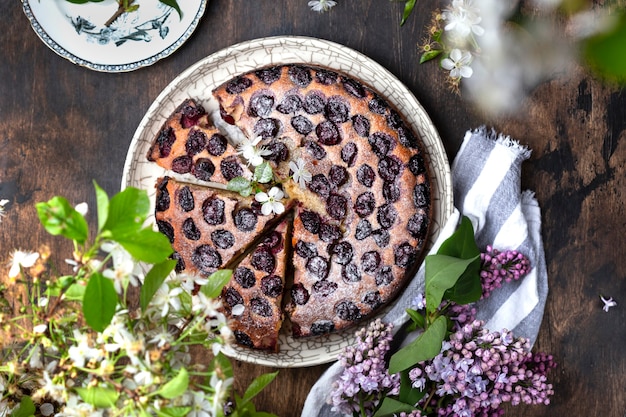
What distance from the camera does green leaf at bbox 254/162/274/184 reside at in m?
2.28

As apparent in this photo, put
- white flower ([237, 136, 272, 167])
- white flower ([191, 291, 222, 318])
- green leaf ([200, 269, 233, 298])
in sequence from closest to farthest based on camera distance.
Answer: white flower ([191, 291, 222, 318]) → green leaf ([200, 269, 233, 298]) → white flower ([237, 136, 272, 167])

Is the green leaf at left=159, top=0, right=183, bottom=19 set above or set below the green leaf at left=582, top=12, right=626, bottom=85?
above

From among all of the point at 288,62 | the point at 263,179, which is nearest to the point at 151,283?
the point at 263,179

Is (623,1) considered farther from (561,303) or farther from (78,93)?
(78,93)

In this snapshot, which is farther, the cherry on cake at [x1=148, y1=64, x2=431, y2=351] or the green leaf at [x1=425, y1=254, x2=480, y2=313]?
the cherry on cake at [x1=148, y1=64, x2=431, y2=351]

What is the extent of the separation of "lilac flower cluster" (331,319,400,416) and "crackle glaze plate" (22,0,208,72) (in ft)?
4.35

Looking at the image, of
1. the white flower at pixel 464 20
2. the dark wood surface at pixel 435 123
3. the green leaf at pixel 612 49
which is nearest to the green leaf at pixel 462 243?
the dark wood surface at pixel 435 123

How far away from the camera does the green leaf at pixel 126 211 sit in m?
1.22

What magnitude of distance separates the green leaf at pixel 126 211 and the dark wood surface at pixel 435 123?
147cm

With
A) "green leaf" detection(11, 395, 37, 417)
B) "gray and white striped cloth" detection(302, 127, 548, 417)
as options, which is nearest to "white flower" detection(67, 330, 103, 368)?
"green leaf" detection(11, 395, 37, 417)

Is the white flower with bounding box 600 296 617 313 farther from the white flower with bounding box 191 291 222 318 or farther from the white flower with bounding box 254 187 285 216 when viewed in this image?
the white flower with bounding box 191 291 222 318

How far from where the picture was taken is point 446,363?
7.04 ft

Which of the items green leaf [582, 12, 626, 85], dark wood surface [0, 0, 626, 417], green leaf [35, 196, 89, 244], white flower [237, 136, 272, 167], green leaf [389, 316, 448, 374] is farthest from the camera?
dark wood surface [0, 0, 626, 417]

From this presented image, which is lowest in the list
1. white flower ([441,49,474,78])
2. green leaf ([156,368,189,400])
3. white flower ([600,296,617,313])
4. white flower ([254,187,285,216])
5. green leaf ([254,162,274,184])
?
green leaf ([156,368,189,400])
